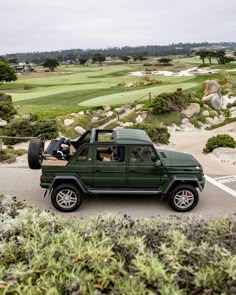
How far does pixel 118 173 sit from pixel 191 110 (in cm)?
1506

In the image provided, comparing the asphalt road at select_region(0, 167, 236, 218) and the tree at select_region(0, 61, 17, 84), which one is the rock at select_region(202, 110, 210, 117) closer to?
the asphalt road at select_region(0, 167, 236, 218)

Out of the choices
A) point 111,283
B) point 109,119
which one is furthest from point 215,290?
point 109,119

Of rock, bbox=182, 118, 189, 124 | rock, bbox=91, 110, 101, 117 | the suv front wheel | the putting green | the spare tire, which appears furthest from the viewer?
the putting green

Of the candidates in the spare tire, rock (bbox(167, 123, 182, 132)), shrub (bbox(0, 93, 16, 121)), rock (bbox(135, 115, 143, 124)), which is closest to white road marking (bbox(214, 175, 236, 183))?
the spare tire

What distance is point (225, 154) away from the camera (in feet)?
51.8

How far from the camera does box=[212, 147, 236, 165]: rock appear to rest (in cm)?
1539

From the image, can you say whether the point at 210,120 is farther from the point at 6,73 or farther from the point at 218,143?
the point at 6,73

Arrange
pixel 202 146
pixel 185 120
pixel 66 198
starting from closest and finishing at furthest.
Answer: pixel 66 198 → pixel 202 146 → pixel 185 120

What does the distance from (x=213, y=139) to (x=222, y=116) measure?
9214 mm

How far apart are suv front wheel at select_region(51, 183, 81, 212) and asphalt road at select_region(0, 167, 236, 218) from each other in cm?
18

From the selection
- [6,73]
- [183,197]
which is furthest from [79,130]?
[6,73]

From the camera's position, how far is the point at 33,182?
12406 millimetres

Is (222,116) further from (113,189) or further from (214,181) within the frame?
(113,189)

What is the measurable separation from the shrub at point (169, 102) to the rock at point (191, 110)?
303mm
